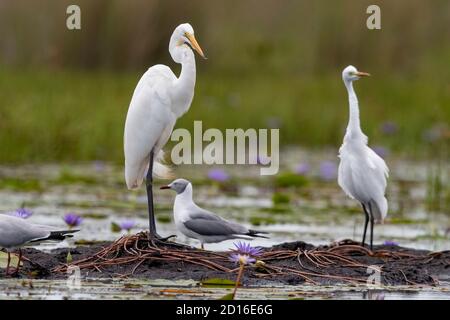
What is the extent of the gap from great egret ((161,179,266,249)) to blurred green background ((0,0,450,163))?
22.5 feet

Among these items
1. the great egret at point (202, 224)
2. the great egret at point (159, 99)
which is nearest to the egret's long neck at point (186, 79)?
the great egret at point (159, 99)

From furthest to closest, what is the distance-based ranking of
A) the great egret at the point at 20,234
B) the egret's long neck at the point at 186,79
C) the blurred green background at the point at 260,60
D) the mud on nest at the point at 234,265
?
the blurred green background at the point at 260,60
the egret's long neck at the point at 186,79
the mud on nest at the point at 234,265
the great egret at the point at 20,234

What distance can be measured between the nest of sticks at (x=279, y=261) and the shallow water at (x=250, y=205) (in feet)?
1.10

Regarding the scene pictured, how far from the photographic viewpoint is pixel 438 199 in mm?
11766

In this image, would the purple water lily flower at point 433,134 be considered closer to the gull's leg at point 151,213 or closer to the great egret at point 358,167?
the great egret at point 358,167

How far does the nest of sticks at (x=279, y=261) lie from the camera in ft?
24.5

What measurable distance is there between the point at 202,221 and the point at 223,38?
1267 cm

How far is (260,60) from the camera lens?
1858cm

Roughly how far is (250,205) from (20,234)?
4.65 meters

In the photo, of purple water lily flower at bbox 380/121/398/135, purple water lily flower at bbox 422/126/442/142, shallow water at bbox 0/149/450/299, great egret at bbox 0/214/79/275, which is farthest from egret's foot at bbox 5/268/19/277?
purple water lily flower at bbox 380/121/398/135

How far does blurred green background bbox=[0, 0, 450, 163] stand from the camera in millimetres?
16203

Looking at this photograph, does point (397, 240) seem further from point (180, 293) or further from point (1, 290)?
point (1, 290)

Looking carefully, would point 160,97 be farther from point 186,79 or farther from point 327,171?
point 327,171

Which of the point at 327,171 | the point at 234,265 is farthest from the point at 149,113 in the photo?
the point at 327,171
